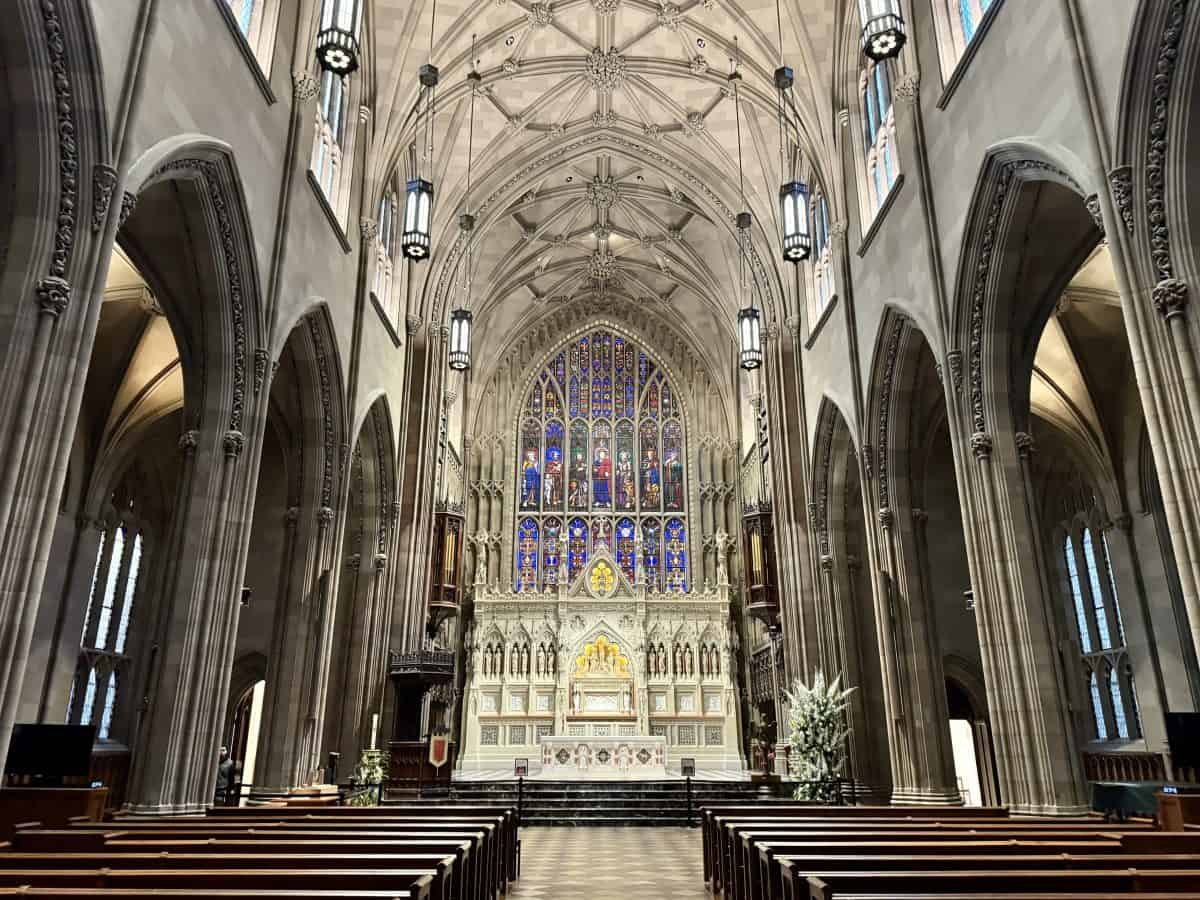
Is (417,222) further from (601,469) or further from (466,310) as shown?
(601,469)

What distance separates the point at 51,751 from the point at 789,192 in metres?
13.4

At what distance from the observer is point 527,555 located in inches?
1291

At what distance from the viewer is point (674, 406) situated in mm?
35156

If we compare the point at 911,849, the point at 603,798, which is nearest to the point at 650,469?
the point at 603,798

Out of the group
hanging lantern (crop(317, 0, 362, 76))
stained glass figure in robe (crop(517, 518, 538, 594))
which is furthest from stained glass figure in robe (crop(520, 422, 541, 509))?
hanging lantern (crop(317, 0, 362, 76))

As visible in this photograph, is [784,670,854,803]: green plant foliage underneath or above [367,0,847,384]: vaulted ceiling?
underneath

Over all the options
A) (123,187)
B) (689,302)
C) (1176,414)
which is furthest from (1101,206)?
(689,302)

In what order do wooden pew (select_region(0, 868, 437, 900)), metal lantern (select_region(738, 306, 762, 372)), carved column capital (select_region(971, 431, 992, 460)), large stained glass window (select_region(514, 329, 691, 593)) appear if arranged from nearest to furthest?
wooden pew (select_region(0, 868, 437, 900))
carved column capital (select_region(971, 431, 992, 460))
metal lantern (select_region(738, 306, 762, 372))
large stained glass window (select_region(514, 329, 691, 593))

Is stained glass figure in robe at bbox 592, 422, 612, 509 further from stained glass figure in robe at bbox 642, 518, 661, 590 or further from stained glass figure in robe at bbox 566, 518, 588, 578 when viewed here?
stained glass figure in robe at bbox 642, 518, 661, 590

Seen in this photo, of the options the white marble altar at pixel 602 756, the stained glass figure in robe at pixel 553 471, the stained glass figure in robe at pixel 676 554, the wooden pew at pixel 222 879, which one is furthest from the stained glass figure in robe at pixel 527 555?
the wooden pew at pixel 222 879

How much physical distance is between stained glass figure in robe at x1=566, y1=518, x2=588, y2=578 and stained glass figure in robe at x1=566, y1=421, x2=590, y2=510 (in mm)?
779

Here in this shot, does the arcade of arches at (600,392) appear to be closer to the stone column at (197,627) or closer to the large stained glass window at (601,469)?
the stone column at (197,627)

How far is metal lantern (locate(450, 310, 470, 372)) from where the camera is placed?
20.0 meters

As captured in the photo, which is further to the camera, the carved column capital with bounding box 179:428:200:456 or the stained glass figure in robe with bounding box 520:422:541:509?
the stained glass figure in robe with bounding box 520:422:541:509
